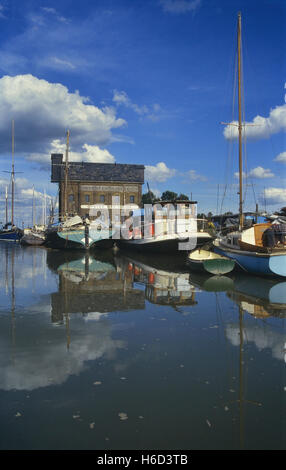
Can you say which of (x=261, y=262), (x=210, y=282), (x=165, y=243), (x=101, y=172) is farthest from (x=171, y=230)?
(x=101, y=172)

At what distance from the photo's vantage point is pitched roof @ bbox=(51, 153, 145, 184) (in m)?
68.6

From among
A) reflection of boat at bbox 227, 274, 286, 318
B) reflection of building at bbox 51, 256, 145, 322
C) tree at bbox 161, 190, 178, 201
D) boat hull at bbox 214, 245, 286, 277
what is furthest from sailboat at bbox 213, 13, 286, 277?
tree at bbox 161, 190, 178, 201

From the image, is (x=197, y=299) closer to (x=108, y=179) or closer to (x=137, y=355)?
(x=137, y=355)

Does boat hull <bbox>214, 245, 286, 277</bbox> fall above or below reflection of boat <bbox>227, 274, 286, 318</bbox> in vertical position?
above

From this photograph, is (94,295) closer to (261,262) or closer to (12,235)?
(261,262)

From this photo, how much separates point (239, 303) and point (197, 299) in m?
1.47

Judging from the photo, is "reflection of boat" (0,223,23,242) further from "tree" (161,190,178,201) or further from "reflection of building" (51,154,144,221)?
"tree" (161,190,178,201)

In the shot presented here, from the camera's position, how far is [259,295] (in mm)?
13195

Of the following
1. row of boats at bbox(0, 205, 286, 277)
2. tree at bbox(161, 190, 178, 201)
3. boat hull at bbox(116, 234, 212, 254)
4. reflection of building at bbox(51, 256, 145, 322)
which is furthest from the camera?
tree at bbox(161, 190, 178, 201)

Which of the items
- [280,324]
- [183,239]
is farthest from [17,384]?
[183,239]

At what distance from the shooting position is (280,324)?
9.37m

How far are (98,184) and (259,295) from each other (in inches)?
2309

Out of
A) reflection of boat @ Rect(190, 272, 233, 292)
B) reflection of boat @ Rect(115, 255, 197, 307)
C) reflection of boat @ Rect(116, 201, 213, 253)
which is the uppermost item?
reflection of boat @ Rect(116, 201, 213, 253)

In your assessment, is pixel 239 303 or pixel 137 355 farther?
pixel 239 303
